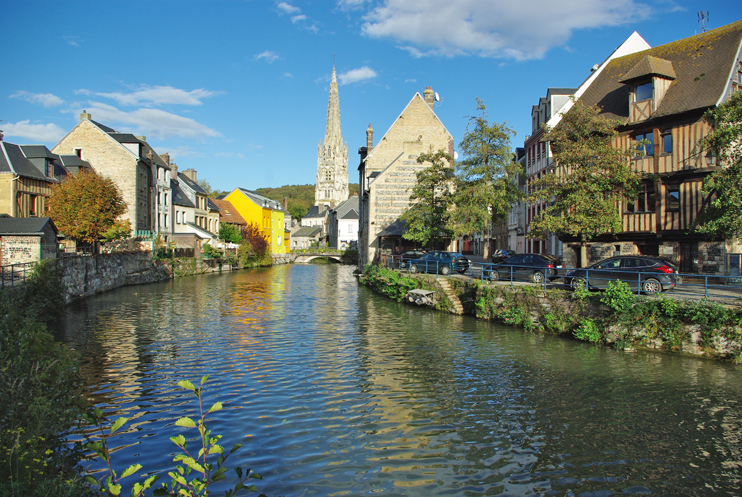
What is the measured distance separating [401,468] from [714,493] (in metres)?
4.29

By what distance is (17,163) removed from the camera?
107ft

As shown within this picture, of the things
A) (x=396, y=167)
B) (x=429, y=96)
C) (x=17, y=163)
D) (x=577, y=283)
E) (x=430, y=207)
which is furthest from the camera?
(x=429, y=96)

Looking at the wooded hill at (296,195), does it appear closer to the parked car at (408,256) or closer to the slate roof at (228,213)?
the slate roof at (228,213)

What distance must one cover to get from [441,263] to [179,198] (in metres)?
37.9

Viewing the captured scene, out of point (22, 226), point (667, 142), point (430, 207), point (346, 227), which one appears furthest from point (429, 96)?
point (346, 227)

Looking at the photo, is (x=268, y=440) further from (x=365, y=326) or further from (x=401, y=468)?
(x=365, y=326)

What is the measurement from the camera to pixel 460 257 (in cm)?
2895

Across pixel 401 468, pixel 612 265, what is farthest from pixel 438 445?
pixel 612 265

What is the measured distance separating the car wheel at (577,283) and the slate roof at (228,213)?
58077 millimetres

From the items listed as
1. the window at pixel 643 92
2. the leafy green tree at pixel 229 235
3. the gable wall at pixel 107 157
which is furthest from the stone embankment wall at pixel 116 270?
the window at pixel 643 92

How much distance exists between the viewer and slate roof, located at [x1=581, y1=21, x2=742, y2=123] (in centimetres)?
2281

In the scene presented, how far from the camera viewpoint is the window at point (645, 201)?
24406mm

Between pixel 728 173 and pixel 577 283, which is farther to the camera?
pixel 577 283

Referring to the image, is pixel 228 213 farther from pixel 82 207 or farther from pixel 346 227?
pixel 82 207
